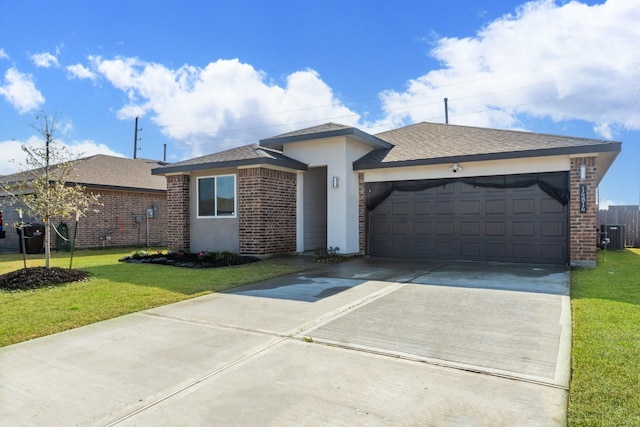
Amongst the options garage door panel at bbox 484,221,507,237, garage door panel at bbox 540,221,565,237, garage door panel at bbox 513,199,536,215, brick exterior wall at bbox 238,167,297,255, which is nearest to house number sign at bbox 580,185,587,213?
garage door panel at bbox 540,221,565,237

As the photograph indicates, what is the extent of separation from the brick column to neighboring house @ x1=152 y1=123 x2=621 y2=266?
0.11 ft

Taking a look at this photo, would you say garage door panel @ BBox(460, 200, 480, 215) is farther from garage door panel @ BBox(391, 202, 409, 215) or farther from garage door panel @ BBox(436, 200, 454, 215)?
garage door panel @ BBox(391, 202, 409, 215)

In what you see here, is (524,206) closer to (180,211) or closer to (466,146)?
(466,146)

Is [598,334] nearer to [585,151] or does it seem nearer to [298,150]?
[585,151]

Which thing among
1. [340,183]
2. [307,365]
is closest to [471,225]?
[340,183]

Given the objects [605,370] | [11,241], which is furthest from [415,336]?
[11,241]

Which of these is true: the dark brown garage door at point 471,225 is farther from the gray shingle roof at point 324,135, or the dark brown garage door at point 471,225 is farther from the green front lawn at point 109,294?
the green front lawn at point 109,294

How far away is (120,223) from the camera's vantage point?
677 inches

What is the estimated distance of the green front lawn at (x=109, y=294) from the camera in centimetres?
496

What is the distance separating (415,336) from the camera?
4293mm

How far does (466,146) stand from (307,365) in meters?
9.39

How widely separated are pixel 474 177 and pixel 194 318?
326 inches

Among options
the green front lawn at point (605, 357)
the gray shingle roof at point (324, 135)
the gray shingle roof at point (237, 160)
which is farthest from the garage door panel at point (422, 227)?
the green front lawn at point (605, 357)

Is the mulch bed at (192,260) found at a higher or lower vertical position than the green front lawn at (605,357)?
higher
